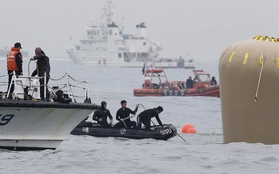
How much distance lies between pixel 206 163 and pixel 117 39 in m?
140

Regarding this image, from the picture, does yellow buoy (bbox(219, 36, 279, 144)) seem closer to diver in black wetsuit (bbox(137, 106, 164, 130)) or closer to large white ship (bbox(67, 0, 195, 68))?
diver in black wetsuit (bbox(137, 106, 164, 130))

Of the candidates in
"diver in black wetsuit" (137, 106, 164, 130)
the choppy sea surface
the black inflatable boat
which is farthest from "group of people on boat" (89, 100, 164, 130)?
the choppy sea surface

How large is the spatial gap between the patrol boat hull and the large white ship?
132 meters

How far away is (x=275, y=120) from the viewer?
1772cm

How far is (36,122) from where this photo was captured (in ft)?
51.9

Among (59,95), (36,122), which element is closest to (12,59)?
(59,95)

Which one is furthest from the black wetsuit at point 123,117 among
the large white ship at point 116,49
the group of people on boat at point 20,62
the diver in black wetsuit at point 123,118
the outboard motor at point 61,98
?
the large white ship at point 116,49

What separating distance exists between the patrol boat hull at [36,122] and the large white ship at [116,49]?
432 feet

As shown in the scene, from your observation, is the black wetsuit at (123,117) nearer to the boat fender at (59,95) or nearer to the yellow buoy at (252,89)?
the yellow buoy at (252,89)

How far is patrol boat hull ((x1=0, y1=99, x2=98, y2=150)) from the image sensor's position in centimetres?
1530

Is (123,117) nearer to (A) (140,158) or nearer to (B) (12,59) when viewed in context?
(A) (140,158)

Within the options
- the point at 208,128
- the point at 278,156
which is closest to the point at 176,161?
the point at 278,156

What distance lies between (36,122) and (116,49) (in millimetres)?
139224

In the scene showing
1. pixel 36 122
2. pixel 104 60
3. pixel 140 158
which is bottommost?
pixel 140 158
